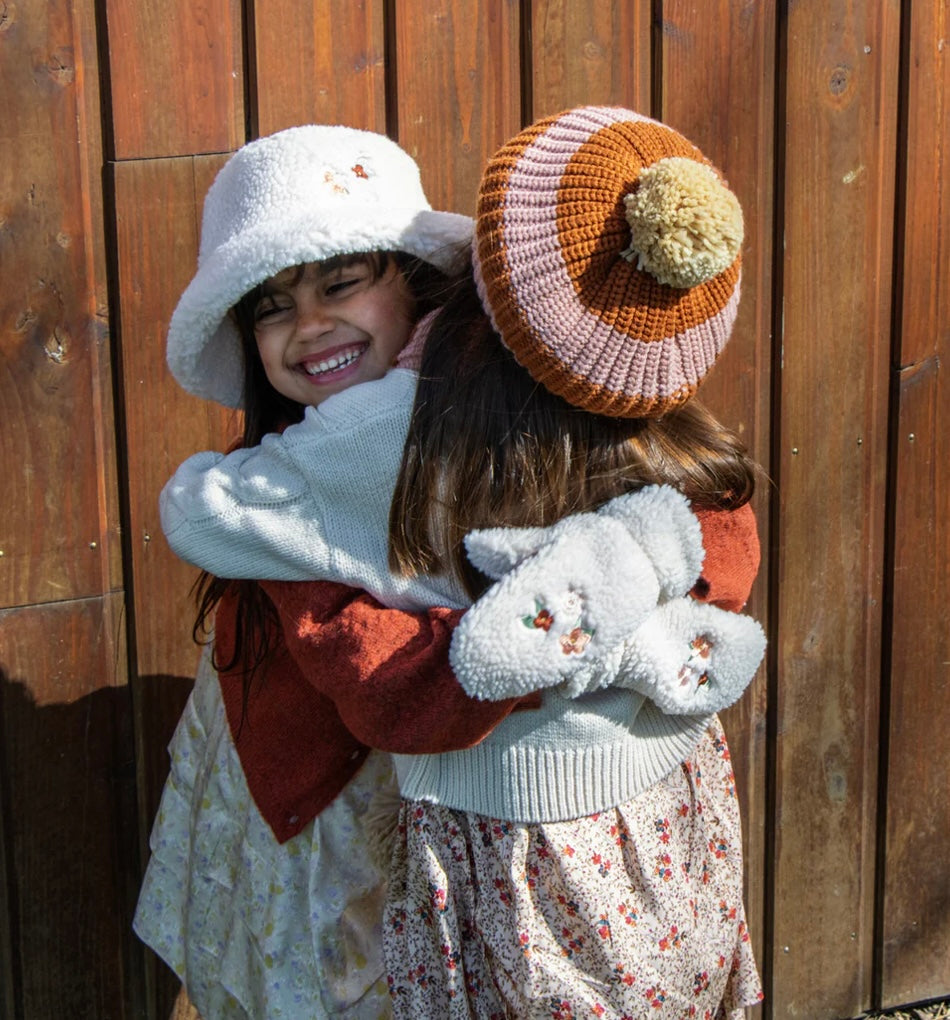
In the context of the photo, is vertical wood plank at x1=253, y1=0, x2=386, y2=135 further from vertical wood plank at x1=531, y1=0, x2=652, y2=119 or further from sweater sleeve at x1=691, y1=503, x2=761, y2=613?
sweater sleeve at x1=691, y1=503, x2=761, y2=613

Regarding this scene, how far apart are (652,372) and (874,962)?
72.2 inches

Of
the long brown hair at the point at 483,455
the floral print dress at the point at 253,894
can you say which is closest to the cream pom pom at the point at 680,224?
the long brown hair at the point at 483,455

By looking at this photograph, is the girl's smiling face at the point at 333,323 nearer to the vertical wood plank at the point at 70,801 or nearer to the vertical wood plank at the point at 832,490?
the vertical wood plank at the point at 70,801

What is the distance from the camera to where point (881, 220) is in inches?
89.0

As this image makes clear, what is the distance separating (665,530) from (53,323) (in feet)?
3.53

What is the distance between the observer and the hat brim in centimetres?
145

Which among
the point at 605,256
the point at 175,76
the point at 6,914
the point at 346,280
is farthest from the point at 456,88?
the point at 6,914

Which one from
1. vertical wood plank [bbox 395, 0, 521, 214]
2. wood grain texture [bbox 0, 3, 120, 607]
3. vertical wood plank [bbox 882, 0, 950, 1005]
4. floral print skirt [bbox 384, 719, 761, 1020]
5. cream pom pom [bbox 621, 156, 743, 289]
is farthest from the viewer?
vertical wood plank [bbox 882, 0, 950, 1005]

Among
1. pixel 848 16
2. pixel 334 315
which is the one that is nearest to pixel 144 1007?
pixel 334 315

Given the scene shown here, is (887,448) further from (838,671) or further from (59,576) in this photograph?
(59,576)

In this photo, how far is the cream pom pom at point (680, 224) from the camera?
46.9 inches

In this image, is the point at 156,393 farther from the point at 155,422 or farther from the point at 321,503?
the point at 321,503

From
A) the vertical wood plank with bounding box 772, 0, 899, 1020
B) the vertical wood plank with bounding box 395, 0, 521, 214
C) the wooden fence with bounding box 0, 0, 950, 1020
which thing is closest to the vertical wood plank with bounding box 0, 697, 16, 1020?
the wooden fence with bounding box 0, 0, 950, 1020

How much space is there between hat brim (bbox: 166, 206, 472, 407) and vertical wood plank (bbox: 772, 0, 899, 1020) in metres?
0.92
